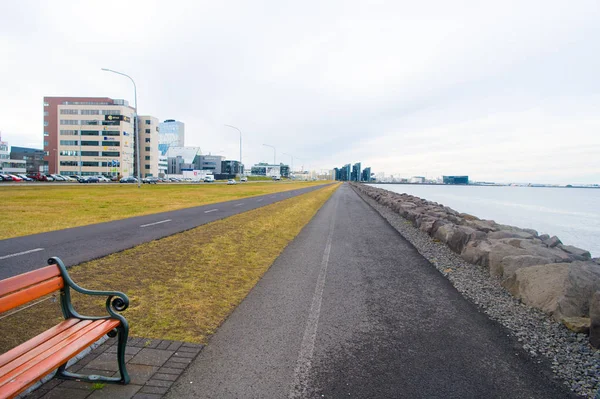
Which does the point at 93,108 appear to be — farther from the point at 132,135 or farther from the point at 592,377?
the point at 592,377

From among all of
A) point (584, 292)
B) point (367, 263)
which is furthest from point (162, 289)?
point (584, 292)

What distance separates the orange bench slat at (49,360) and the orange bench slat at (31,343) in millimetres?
174

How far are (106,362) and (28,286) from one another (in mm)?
1253

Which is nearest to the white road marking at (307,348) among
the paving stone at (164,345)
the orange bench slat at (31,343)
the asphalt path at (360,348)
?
the asphalt path at (360,348)

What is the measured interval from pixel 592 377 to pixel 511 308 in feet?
6.81

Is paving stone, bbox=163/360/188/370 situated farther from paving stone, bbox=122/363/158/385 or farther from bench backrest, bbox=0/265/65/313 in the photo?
bench backrest, bbox=0/265/65/313

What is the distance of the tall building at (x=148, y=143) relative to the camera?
109062mm

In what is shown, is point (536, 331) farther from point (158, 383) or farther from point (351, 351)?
point (158, 383)

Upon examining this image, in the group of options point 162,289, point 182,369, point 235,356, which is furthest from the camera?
point 162,289

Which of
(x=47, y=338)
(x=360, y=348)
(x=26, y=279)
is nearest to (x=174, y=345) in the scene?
(x=47, y=338)

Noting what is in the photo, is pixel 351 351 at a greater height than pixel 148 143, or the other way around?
pixel 148 143

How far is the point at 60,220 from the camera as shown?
14234 millimetres

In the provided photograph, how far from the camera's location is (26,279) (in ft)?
9.96

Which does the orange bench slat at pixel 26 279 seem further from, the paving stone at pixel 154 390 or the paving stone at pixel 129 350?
the paving stone at pixel 154 390
